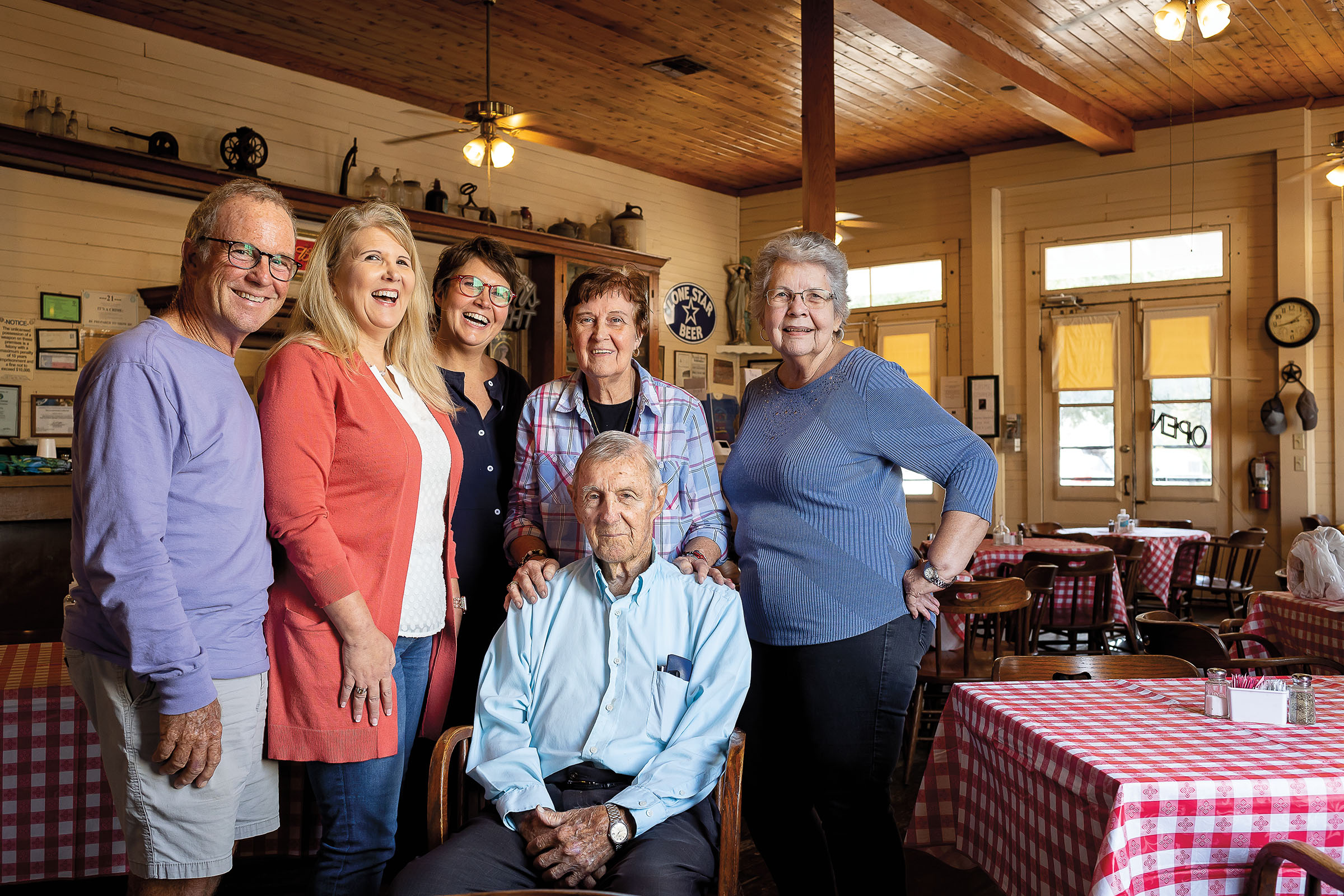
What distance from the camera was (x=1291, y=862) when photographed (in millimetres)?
1630

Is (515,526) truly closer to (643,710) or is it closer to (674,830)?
(643,710)

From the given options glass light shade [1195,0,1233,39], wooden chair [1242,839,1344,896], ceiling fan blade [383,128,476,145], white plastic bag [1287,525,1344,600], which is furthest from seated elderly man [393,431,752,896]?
ceiling fan blade [383,128,476,145]

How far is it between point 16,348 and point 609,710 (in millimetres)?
5669

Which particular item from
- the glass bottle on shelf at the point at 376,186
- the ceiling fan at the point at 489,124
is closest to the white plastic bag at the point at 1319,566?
the ceiling fan at the point at 489,124

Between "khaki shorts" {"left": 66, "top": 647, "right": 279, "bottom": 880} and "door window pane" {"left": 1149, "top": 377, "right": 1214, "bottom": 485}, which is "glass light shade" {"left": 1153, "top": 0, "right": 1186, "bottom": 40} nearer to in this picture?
"door window pane" {"left": 1149, "top": 377, "right": 1214, "bottom": 485}

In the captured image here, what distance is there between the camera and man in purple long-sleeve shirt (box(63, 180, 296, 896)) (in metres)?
1.59

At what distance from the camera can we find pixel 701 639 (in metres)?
2.10

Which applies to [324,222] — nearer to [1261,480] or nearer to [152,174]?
[152,174]

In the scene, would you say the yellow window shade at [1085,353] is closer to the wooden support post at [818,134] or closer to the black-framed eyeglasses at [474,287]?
the wooden support post at [818,134]

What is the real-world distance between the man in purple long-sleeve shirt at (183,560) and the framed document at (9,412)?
518 centimetres

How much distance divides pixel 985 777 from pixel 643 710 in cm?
88

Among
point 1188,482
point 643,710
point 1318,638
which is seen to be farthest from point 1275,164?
point 643,710

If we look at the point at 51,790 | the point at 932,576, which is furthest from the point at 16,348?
the point at 932,576

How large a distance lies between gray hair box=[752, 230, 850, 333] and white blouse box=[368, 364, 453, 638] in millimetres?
859
